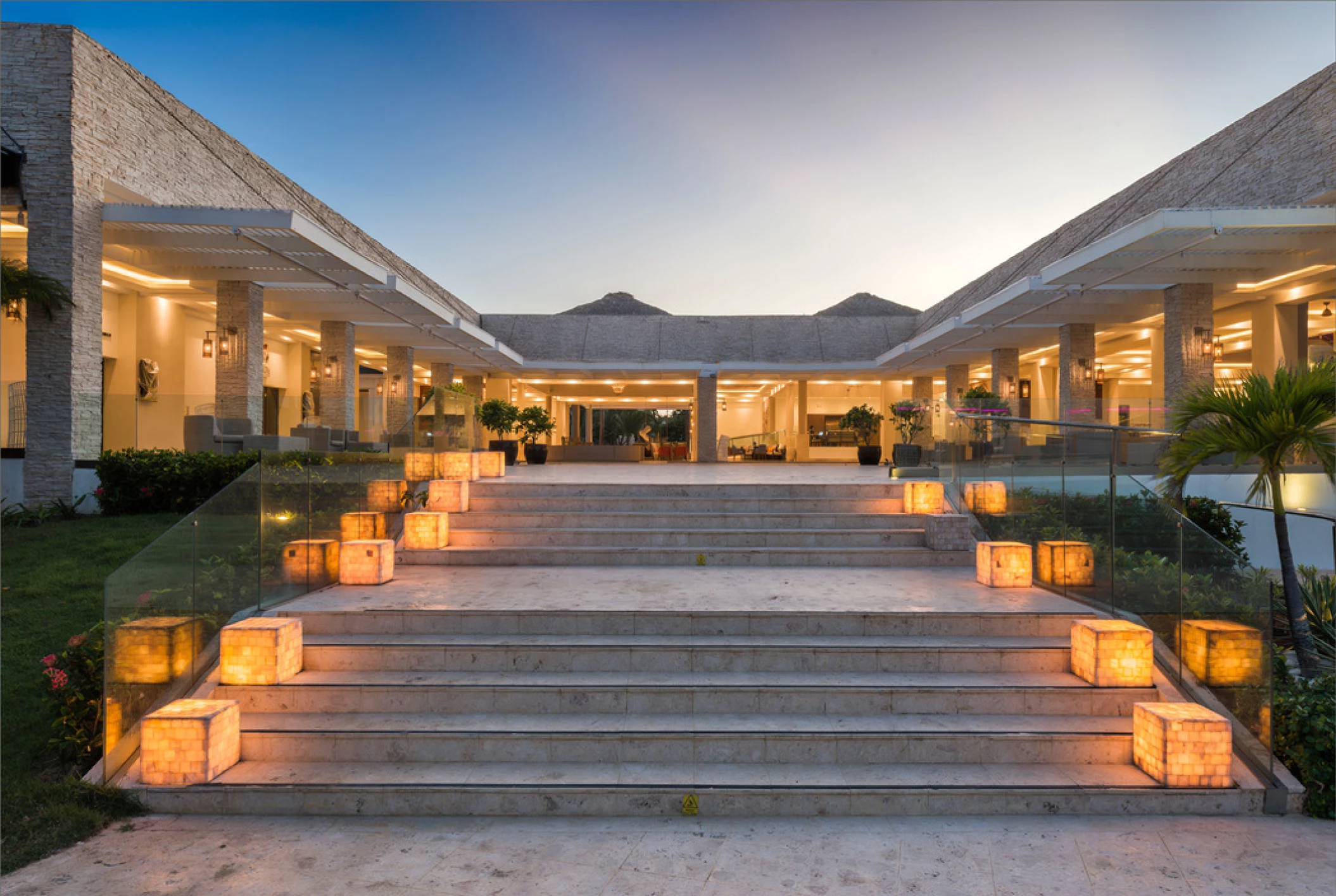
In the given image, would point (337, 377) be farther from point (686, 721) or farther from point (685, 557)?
point (686, 721)

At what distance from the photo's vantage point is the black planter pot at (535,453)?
16141 millimetres

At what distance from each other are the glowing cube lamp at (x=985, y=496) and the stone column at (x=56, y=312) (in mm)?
10922

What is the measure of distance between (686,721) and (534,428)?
12339 mm

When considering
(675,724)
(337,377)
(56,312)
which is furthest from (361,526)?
(337,377)

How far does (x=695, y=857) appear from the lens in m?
3.02

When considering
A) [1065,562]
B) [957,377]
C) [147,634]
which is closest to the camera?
[147,634]

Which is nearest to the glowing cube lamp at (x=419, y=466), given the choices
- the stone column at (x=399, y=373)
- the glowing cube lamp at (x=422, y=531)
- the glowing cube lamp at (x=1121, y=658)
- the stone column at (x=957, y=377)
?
the glowing cube lamp at (x=422, y=531)

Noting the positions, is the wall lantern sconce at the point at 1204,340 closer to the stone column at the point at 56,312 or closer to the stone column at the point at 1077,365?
the stone column at the point at 1077,365

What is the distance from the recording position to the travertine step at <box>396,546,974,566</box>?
250 inches

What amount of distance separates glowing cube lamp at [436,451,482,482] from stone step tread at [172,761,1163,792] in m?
4.60

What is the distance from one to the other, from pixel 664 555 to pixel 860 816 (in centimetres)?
330

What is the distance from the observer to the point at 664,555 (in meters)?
6.43

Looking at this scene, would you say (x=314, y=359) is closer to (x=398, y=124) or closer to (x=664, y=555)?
(x=398, y=124)

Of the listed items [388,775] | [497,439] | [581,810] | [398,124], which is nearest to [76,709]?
[388,775]
